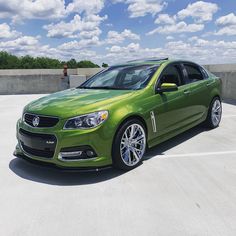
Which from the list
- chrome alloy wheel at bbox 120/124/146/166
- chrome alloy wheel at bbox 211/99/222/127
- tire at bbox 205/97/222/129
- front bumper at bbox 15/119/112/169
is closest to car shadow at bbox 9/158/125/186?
front bumper at bbox 15/119/112/169

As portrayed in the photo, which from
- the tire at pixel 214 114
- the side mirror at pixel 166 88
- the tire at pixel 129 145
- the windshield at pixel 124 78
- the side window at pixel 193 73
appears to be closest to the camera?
the tire at pixel 129 145

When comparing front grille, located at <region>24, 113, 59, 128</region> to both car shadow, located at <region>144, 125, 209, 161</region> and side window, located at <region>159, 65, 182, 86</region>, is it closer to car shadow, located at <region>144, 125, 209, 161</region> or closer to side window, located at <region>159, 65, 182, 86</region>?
car shadow, located at <region>144, 125, 209, 161</region>

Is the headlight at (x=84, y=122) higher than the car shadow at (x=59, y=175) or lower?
higher

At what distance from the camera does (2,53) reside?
364ft

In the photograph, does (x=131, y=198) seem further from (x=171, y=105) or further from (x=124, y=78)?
(x=124, y=78)

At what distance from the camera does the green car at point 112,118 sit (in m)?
3.89

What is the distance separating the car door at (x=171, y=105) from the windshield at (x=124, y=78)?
0.78ft

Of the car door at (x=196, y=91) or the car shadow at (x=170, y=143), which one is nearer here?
the car shadow at (x=170, y=143)

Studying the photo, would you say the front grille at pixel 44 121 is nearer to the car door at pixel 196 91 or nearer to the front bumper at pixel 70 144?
the front bumper at pixel 70 144

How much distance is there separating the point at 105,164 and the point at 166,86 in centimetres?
162

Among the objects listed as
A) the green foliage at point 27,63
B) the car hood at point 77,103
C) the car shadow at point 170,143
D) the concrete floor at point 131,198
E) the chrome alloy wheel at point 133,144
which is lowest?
the concrete floor at point 131,198

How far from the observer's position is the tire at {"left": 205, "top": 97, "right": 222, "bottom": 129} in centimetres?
653

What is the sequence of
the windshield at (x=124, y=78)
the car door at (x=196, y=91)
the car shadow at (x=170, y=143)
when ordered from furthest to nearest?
the car door at (x=196, y=91) → the car shadow at (x=170, y=143) → the windshield at (x=124, y=78)

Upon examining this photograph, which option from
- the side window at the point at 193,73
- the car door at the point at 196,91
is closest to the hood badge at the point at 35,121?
the car door at the point at 196,91
